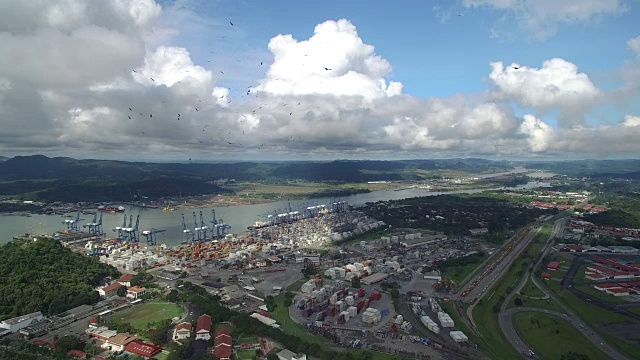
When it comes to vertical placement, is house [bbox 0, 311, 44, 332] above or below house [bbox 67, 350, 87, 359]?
above

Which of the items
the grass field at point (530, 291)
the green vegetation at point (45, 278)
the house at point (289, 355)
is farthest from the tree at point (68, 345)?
the grass field at point (530, 291)

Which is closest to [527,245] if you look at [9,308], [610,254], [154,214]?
[610,254]

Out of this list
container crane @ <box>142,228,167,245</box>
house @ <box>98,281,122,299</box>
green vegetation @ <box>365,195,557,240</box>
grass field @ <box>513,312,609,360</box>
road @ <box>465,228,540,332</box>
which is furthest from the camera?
green vegetation @ <box>365,195,557,240</box>

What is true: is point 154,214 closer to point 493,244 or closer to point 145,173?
point 493,244

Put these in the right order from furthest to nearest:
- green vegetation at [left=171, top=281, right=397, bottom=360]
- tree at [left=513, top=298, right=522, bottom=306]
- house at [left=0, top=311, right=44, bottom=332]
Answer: tree at [left=513, top=298, right=522, bottom=306] < house at [left=0, top=311, right=44, bottom=332] < green vegetation at [left=171, top=281, right=397, bottom=360]

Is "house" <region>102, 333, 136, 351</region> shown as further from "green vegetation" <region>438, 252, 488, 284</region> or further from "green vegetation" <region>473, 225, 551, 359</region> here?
"green vegetation" <region>438, 252, 488, 284</region>

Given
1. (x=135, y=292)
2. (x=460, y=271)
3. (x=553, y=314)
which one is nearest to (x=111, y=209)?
(x=135, y=292)

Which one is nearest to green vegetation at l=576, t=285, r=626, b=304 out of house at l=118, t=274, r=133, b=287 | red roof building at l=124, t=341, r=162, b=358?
red roof building at l=124, t=341, r=162, b=358
